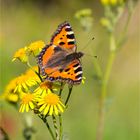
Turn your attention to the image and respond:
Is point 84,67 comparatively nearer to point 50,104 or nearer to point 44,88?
point 44,88

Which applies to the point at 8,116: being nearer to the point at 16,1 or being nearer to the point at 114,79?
the point at 114,79

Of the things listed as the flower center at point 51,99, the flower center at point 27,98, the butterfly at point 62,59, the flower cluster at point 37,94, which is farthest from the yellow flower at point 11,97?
the flower center at point 51,99

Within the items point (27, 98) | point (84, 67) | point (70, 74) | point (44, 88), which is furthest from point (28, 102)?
point (84, 67)

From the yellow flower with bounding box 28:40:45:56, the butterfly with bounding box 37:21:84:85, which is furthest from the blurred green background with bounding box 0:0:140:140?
the yellow flower with bounding box 28:40:45:56

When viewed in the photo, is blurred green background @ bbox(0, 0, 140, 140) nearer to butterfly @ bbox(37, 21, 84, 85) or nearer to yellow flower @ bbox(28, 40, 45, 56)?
butterfly @ bbox(37, 21, 84, 85)

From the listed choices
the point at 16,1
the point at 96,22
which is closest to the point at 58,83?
the point at 96,22

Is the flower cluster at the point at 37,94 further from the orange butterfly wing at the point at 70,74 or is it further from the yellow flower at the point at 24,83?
the orange butterfly wing at the point at 70,74
